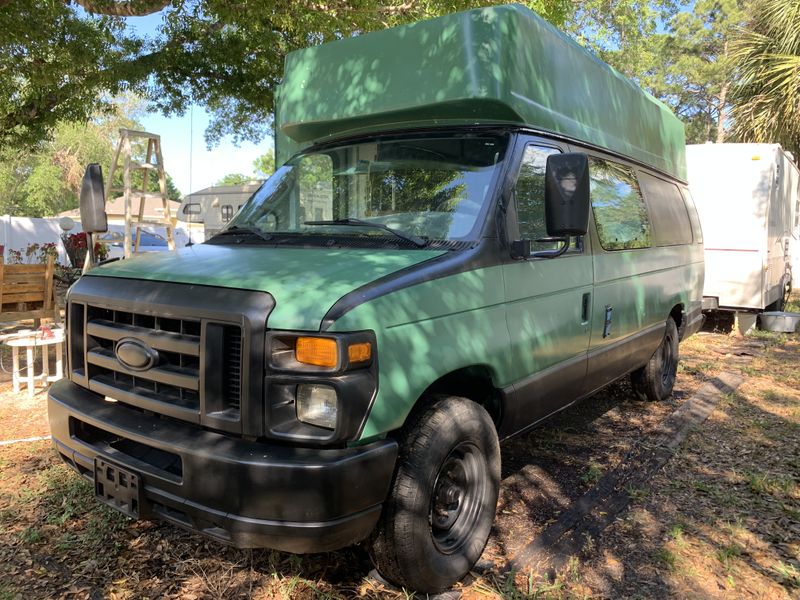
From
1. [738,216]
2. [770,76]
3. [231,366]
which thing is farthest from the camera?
[770,76]

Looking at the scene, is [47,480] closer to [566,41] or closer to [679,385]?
[566,41]

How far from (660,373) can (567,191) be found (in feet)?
11.7

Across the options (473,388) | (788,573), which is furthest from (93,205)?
(788,573)

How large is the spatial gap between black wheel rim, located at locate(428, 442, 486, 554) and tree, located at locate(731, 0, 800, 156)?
44.2 feet

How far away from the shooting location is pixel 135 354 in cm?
272

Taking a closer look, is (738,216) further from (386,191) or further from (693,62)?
(693,62)

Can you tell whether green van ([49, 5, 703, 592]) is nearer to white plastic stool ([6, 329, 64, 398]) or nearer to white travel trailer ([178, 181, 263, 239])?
white plastic stool ([6, 329, 64, 398])

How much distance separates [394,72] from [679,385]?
497 centimetres

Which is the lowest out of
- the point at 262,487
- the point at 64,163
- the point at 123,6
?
the point at 262,487

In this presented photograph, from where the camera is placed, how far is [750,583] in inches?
120

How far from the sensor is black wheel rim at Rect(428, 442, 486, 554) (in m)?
2.92

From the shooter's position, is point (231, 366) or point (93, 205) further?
point (93, 205)

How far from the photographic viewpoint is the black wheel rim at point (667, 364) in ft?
20.0

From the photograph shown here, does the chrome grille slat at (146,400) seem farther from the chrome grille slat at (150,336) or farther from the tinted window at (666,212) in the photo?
the tinted window at (666,212)
